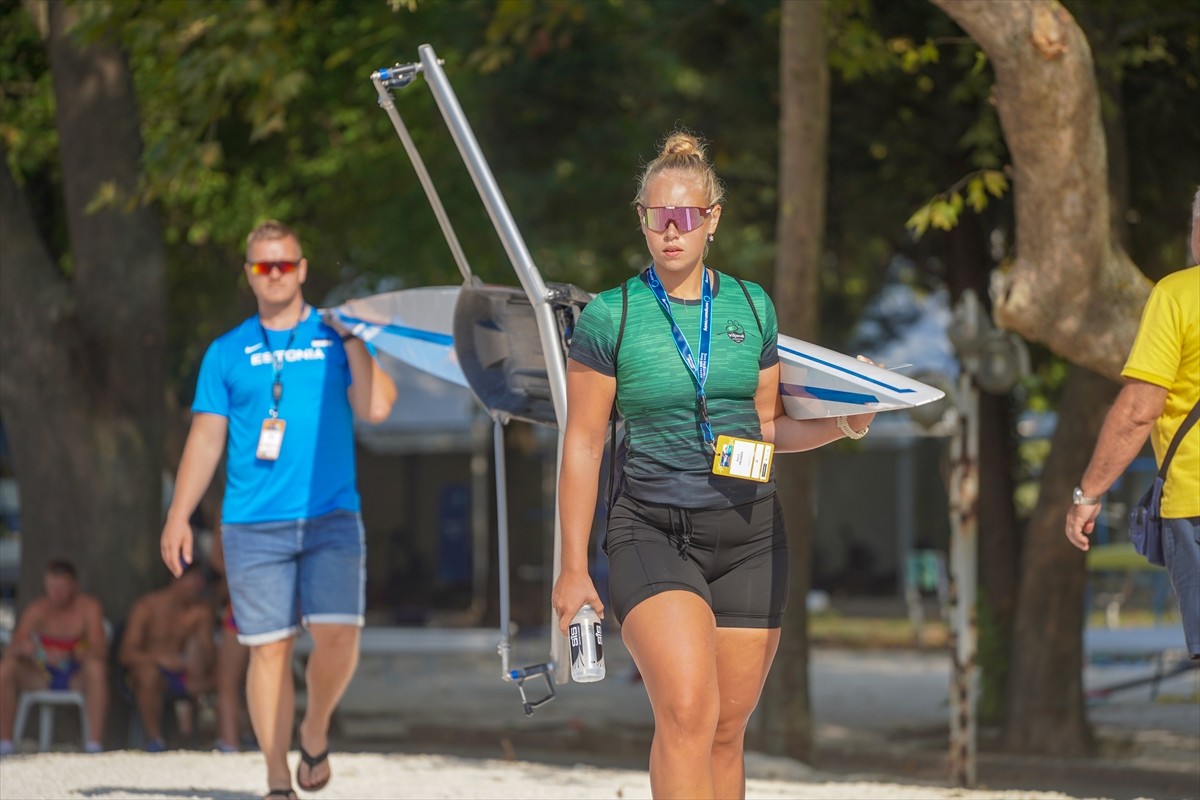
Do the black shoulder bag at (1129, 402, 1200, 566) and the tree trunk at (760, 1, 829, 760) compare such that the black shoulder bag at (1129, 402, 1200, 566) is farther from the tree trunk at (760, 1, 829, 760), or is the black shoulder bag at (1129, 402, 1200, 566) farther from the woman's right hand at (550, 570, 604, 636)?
the tree trunk at (760, 1, 829, 760)

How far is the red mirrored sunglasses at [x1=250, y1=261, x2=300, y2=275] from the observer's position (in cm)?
616

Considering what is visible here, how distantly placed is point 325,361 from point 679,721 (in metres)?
2.68

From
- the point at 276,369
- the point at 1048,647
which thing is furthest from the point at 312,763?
the point at 1048,647

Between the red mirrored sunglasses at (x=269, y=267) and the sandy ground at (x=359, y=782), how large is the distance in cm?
221

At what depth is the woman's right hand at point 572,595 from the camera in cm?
411

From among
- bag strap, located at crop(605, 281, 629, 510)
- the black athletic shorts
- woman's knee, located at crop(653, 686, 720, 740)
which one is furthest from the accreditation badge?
woman's knee, located at crop(653, 686, 720, 740)

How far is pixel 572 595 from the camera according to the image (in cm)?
411

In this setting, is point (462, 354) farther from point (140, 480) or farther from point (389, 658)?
point (389, 658)

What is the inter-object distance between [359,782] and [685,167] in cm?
397

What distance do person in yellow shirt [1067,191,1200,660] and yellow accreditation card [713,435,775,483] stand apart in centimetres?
119

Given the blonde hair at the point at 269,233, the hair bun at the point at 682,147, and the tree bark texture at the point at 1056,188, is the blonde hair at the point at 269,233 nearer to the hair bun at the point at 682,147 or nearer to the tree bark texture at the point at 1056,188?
the hair bun at the point at 682,147

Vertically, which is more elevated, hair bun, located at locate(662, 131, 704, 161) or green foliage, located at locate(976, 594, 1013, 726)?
hair bun, located at locate(662, 131, 704, 161)

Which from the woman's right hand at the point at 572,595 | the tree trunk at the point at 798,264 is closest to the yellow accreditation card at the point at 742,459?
the woman's right hand at the point at 572,595

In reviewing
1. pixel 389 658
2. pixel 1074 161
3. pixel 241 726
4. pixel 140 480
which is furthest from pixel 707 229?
pixel 389 658
